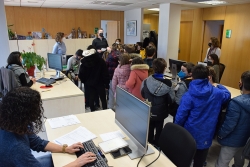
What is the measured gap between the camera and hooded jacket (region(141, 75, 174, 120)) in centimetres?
237

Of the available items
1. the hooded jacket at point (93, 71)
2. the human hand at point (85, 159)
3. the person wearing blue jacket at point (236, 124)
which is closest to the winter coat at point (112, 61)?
the hooded jacket at point (93, 71)

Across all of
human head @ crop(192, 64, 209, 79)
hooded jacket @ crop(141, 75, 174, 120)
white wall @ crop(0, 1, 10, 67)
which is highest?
white wall @ crop(0, 1, 10, 67)

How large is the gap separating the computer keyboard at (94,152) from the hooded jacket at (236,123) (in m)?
1.29

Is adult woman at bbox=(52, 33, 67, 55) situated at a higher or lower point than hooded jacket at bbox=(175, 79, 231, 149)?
higher

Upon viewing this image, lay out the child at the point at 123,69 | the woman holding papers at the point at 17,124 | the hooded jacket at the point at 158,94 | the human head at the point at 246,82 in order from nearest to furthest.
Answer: the woman holding papers at the point at 17,124
the human head at the point at 246,82
the hooded jacket at the point at 158,94
the child at the point at 123,69

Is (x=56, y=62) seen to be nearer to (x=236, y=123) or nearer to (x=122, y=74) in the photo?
(x=122, y=74)

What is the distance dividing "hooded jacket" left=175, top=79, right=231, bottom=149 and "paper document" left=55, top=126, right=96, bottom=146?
94 cm

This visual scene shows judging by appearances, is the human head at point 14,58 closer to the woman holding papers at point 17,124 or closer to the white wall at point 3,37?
the white wall at point 3,37

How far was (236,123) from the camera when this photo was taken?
1.95 metres

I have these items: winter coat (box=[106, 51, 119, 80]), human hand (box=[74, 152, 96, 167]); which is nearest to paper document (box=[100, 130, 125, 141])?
human hand (box=[74, 152, 96, 167])

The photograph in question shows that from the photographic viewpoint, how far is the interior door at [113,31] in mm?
8453

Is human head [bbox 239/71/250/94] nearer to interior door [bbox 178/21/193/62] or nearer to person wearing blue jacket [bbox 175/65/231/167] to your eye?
person wearing blue jacket [bbox 175/65/231/167]

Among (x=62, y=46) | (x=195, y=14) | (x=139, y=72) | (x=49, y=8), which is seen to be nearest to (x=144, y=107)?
(x=139, y=72)

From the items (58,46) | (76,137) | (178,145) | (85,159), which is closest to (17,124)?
(85,159)
